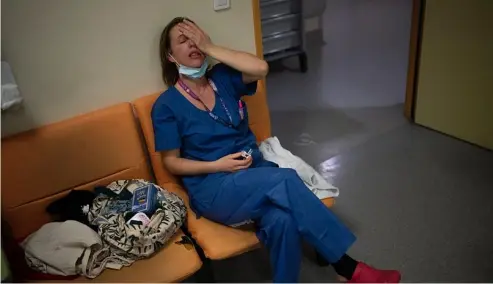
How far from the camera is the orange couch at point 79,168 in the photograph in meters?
1.69

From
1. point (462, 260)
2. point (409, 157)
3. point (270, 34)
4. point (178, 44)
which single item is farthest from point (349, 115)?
point (178, 44)

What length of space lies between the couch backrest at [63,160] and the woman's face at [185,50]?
0.91 feet

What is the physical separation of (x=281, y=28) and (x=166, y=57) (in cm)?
187

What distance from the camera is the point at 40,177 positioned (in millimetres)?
1771

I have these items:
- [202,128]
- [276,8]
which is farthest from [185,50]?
[276,8]

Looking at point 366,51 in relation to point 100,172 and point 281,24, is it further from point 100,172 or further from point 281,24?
point 100,172

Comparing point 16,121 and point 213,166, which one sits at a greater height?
point 16,121

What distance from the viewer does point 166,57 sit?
1.97m

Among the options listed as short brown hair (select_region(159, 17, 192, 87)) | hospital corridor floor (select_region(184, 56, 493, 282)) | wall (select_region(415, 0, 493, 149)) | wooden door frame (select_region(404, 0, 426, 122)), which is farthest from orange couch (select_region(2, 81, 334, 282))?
wooden door frame (select_region(404, 0, 426, 122))

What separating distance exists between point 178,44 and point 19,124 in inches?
24.8

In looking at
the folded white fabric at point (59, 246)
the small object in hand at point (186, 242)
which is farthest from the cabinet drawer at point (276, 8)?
the folded white fabric at point (59, 246)

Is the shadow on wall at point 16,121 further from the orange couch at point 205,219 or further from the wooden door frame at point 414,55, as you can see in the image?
the wooden door frame at point 414,55

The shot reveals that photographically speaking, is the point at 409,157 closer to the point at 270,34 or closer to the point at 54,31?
the point at 270,34

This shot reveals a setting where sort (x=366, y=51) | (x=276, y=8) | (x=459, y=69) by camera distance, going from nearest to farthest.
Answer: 1. (x=459, y=69)
2. (x=276, y=8)
3. (x=366, y=51)
